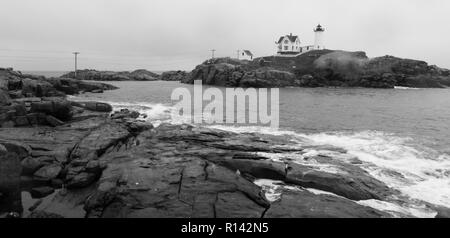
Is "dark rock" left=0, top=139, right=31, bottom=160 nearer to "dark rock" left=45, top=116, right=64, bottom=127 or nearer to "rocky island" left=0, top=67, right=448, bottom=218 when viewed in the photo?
"rocky island" left=0, top=67, right=448, bottom=218

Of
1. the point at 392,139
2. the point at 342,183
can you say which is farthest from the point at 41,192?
the point at 392,139

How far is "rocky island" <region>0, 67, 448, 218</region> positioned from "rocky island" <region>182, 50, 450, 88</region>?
299ft

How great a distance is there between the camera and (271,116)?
1773 inches

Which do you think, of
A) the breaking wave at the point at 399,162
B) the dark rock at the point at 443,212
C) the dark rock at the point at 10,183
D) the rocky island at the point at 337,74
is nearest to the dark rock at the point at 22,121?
the dark rock at the point at 10,183

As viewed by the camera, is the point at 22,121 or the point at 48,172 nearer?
the point at 48,172

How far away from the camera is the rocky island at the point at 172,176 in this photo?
1347cm

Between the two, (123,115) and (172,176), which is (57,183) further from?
(123,115)

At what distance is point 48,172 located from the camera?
58.6 ft

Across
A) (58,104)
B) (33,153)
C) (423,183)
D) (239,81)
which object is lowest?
(423,183)

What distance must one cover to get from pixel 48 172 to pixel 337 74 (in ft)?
415

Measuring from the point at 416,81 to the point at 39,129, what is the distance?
13759 cm

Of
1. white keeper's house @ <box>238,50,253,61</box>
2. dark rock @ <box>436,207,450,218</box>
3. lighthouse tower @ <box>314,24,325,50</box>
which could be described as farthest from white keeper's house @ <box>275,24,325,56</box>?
dark rock @ <box>436,207,450,218</box>

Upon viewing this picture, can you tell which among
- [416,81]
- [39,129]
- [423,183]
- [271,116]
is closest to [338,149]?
[423,183]

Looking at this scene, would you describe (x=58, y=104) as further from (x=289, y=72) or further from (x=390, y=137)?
(x=289, y=72)
